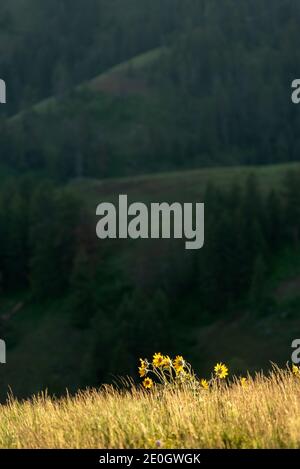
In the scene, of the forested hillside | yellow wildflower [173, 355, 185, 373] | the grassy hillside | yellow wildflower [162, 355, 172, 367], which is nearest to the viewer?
yellow wildflower [173, 355, 185, 373]

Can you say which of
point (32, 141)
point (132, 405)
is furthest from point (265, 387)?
point (32, 141)

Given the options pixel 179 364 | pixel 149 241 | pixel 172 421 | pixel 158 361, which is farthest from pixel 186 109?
pixel 172 421

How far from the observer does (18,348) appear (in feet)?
216

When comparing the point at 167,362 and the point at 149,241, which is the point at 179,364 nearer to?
the point at 167,362

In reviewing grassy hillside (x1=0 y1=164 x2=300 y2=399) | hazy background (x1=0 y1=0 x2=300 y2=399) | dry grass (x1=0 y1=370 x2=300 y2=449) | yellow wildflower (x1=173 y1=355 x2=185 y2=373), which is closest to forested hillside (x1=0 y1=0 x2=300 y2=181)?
hazy background (x1=0 y1=0 x2=300 y2=399)

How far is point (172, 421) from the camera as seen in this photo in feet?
21.0

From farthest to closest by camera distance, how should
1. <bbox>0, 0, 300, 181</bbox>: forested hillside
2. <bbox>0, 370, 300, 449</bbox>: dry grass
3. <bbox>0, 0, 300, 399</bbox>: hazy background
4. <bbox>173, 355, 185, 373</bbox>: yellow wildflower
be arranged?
1. <bbox>0, 0, 300, 181</bbox>: forested hillside
2. <bbox>0, 0, 300, 399</bbox>: hazy background
3. <bbox>173, 355, 185, 373</bbox>: yellow wildflower
4. <bbox>0, 370, 300, 449</bbox>: dry grass

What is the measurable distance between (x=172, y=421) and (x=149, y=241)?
7579cm

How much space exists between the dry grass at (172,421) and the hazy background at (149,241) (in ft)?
150

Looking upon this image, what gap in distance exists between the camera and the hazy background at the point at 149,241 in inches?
2482

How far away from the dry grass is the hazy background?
4576 cm

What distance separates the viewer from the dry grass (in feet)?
19.7

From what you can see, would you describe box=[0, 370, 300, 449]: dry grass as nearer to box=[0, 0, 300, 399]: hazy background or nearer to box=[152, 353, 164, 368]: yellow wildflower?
box=[152, 353, 164, 368]: yellow wildflower

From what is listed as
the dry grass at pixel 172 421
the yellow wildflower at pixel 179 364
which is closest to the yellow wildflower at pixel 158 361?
the yellow wildflower at pixel 179 364
